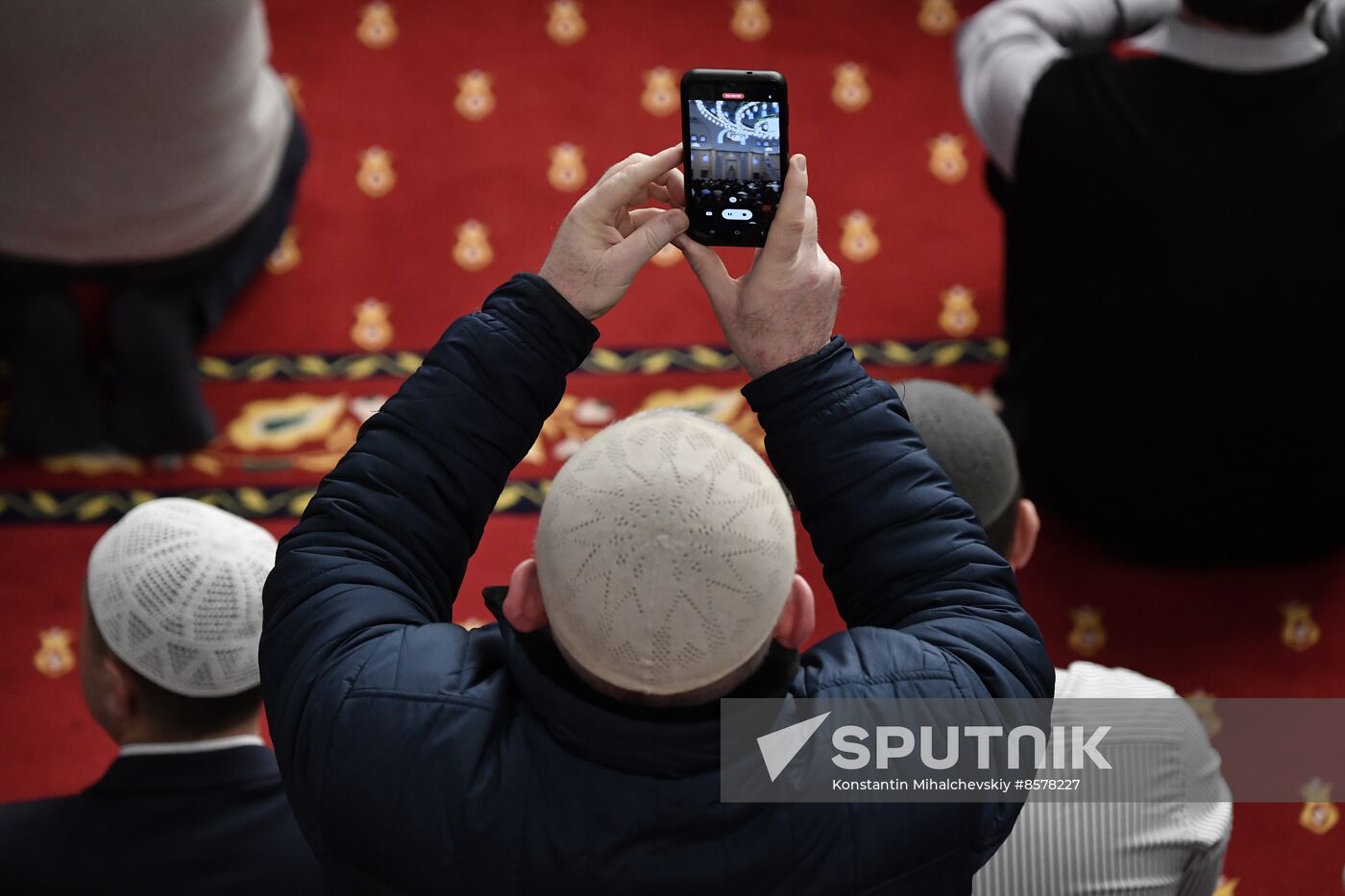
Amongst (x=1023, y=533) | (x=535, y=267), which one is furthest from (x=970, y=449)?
(x=535, y=267)

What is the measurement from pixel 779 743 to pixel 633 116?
5.88 ft

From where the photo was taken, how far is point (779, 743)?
3.08 ft

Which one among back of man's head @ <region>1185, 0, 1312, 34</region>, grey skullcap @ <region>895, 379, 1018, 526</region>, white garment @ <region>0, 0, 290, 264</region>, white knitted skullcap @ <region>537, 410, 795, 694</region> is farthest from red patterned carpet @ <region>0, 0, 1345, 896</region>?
white knitted skullcap @ <region>537, 410, 795, 694</region>

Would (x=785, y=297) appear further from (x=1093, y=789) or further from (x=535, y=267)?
(x=535, y=267)

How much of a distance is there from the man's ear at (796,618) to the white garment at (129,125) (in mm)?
1347

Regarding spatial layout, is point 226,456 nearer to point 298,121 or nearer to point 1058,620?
point 298,121

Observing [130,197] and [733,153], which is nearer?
[733,153]

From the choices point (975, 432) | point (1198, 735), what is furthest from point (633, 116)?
point (1198, 735)

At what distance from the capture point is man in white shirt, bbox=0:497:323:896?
49.5 inches

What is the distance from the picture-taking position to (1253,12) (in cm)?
180

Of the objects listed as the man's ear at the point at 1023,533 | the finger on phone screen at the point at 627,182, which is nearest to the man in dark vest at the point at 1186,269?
the man's ear at the point at 1023,533

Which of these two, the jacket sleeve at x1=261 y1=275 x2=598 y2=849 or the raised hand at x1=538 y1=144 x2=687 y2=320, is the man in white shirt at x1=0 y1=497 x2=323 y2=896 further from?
the raised hand at x1=538 y1=144 x2=687 y2=320

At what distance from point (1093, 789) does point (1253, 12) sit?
105cm

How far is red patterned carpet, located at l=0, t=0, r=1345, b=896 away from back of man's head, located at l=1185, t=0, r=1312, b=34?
44cm
